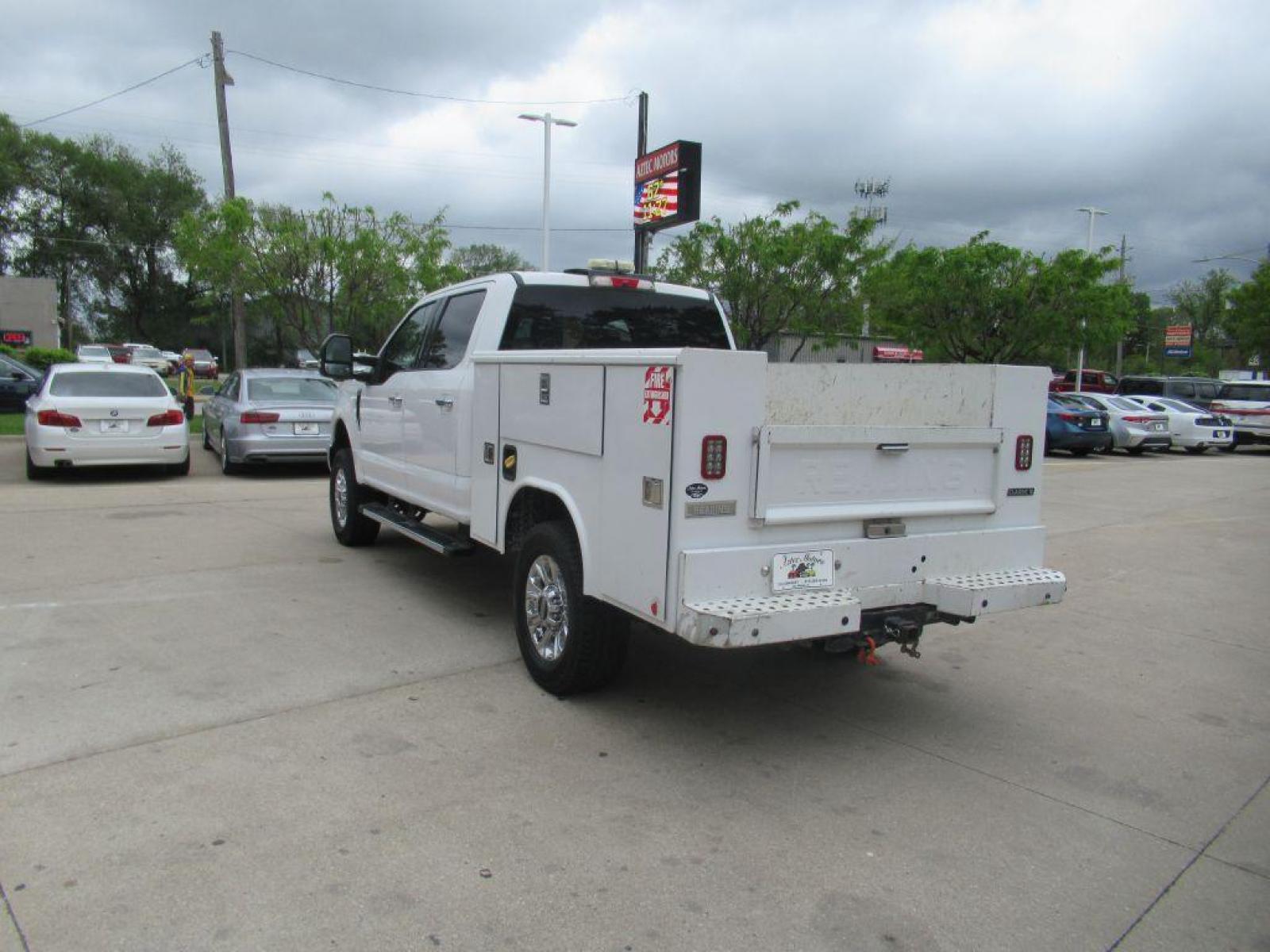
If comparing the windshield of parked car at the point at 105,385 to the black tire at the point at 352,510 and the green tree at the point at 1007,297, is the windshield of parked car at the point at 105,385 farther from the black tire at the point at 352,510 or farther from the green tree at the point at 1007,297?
the green tree at the point at 1007,297

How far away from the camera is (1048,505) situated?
13.1 m

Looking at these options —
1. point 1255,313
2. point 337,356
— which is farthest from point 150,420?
point 1255,313

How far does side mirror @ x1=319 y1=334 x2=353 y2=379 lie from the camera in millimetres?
7457

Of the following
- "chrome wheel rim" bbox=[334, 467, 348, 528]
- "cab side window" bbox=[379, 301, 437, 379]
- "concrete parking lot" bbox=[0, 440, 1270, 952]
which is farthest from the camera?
"chrome wheel rim" bbox=[334, 467, 348, 528]

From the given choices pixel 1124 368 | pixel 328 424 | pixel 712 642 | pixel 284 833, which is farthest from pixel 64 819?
pixel 1124 368

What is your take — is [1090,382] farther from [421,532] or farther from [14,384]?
[421,532]

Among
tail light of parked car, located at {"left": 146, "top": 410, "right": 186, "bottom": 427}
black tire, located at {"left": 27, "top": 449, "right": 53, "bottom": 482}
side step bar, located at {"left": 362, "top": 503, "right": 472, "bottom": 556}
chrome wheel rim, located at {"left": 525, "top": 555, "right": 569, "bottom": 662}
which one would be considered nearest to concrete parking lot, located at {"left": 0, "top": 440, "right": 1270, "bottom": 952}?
chrome wheel rim, located at {"left": 525, "top": 555, "right": 569, "bottom": 662}

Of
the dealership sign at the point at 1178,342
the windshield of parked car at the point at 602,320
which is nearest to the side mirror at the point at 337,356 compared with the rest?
the windshield of parked car at the point at 602,320

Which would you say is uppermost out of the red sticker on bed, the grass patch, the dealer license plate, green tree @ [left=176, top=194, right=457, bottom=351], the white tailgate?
green tree @ [left=176, top=194, right=457, bottom=351]

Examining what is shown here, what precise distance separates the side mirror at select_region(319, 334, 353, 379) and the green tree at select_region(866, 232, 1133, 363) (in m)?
20.4

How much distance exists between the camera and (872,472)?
4.44 metres

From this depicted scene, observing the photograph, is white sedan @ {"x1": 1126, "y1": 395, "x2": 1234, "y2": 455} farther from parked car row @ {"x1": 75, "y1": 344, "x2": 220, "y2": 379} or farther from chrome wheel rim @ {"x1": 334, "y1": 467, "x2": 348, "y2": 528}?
parked car row @ {"x1": 75, "y1": 344, "x2": 220, "y2": 379}

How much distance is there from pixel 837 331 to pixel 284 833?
67.3 feet

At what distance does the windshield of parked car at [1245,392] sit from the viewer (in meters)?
25.5
